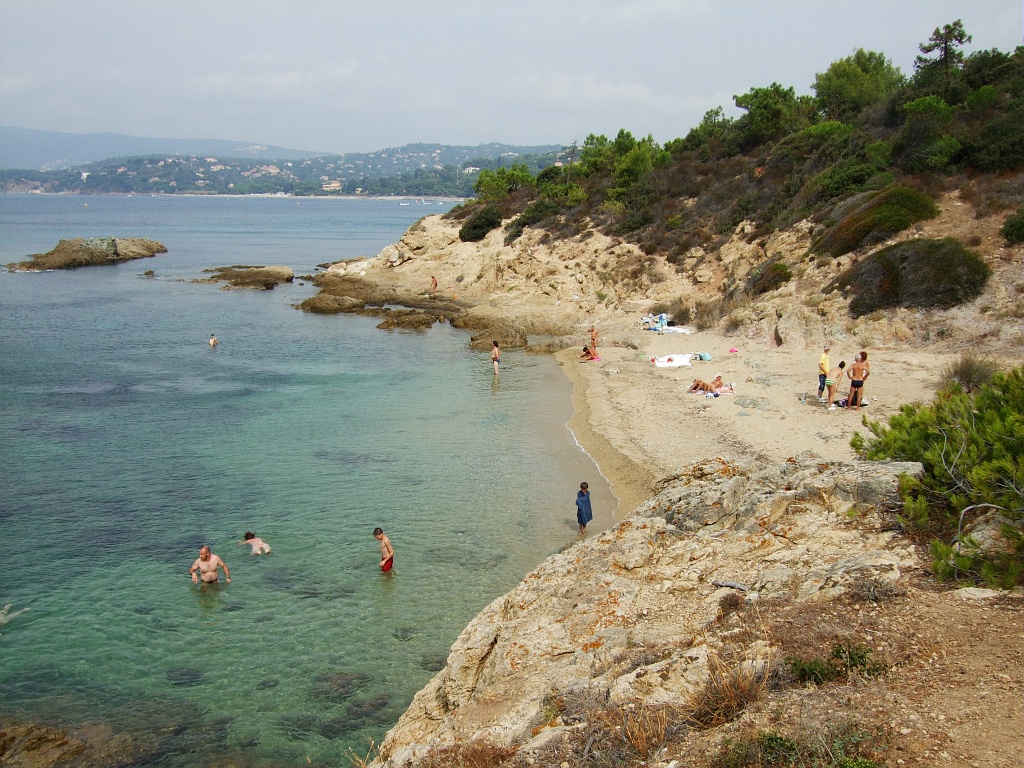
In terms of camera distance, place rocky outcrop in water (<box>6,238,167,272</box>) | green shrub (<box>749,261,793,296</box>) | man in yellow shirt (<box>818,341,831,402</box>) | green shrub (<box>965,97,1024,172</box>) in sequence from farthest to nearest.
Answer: rocky outcrop in water (<box>6,238,167,272</box>), green shrub (<box>749,261,793,296</box>), green shrub (<box>965,97,1024,172</box>), man in yellow shirt (<box>818,341,831,402</box>)

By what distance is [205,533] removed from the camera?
1562cm

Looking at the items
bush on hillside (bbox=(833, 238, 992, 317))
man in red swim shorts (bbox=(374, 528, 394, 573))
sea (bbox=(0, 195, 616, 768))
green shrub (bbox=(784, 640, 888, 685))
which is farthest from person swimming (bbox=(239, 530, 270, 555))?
bush on hillside (bbox=(833, 238, 992, 317))

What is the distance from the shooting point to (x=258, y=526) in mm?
15867

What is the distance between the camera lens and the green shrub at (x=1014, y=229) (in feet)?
79.7

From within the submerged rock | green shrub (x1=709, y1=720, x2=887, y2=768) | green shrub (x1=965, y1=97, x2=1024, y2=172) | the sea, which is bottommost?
the submerged rock

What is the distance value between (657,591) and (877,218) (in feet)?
81.0

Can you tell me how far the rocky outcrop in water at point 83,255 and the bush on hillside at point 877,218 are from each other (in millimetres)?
62602

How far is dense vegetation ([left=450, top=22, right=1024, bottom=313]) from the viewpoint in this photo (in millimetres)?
28719

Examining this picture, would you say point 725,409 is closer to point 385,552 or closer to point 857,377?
point 857,377

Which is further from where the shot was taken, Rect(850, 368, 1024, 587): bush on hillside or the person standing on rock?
the person standing on rock

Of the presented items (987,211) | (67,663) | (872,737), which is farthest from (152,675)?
(987,211)

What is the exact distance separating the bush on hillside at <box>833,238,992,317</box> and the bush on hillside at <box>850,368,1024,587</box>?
57.5ft

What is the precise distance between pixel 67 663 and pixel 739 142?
48279 millimetres

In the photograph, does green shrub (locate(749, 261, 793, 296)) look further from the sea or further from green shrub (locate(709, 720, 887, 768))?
green shrub (locate(709, 720, 887, 768))
